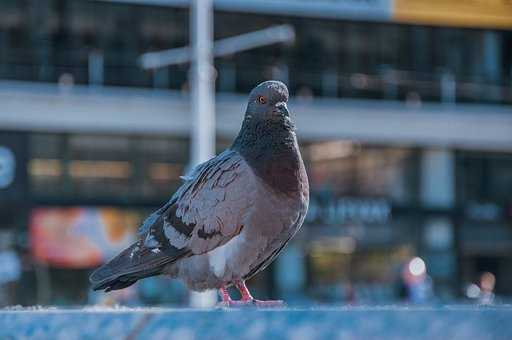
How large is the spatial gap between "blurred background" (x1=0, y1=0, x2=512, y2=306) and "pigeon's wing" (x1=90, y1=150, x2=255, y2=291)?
19.8 meters

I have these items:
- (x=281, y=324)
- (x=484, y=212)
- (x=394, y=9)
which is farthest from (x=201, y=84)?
(x=281, y=324)

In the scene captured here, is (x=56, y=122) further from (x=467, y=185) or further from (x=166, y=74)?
(x=467, y=185)

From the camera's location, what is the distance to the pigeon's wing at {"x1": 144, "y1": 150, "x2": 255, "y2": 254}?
4.66 m

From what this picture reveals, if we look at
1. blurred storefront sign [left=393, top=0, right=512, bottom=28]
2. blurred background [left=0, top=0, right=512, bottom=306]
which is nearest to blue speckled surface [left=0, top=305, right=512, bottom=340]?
blurred background [left=0, top=0, right=512, bottom=306]

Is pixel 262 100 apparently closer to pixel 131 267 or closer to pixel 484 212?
pixel 131 267

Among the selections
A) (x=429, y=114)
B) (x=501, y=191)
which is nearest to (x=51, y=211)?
(x=429, y=114)

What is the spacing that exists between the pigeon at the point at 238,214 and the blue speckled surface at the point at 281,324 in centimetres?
150

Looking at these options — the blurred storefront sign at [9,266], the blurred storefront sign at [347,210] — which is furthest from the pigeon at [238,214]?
the blurred storefront sign at [347,210]

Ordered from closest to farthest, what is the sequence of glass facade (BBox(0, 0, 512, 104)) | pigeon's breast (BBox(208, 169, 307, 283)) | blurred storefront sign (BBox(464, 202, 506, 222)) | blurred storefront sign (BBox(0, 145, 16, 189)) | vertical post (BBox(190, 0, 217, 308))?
1. pigeon's breast (BBox(208, 169, 307, 283))
2. vertical post (BBox(190, 0, 217, 308))
3. blurred storefront sign (BBox(0, 145, 16, 189))
4. glass facade (BBox(0, 0, 512, 104))
5. blurred storefront sign (BBox(464, 202, 506, 222))

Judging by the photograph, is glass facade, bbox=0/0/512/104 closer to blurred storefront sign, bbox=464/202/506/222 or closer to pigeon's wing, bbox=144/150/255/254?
blurred storefront sign, bbox=464/202/506/222

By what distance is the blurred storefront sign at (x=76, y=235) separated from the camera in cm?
2717

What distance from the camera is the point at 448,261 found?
104 ft

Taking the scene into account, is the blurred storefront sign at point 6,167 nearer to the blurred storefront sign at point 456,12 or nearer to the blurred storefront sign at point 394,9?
the blurred storefront sign at point 394,9

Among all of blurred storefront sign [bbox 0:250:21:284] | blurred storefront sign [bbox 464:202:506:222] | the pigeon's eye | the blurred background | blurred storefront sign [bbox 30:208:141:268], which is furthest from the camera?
blurred storefront sign [bbox 464:202:506:222]
